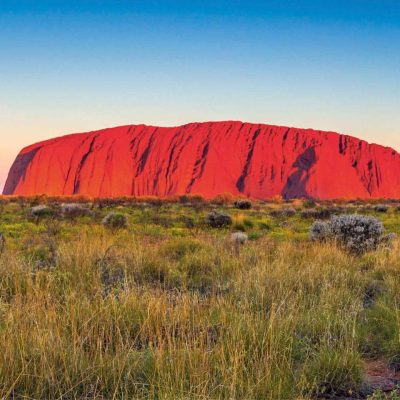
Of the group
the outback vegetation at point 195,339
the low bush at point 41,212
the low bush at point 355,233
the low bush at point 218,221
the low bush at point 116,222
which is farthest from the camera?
the low bush at point 41,212

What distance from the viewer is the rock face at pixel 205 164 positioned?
83125 millimetres

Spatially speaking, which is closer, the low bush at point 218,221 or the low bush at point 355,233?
the low bush at point 355,233

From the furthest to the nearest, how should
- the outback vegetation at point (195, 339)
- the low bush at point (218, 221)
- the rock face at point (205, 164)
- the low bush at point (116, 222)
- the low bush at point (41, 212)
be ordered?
the rock face at point (205, 164), the low bush at point (41, 212), the low bush at point (218, 221), the low bush at point (116, 222), the outback vegetation at point (195, 339)

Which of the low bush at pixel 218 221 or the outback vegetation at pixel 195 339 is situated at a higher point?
the outback vegetation at pixel 195 339

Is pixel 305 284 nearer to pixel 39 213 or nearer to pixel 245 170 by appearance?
pixel 39 213

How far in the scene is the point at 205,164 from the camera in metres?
84.7

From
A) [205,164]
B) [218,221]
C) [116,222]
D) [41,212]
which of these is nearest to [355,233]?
[218,221]

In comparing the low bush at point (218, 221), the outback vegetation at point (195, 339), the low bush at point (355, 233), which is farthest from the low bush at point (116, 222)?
the outback vegetation at point (195, 339)

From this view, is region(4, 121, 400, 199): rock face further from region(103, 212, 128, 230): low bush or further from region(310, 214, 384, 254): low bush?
Answer: region(310, 214, 384, 254): low bush

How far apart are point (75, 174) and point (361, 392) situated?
8824cm

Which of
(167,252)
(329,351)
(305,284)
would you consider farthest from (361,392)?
(167,252)

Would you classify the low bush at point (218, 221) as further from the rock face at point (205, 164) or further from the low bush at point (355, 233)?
the rock face at point (205, 164)

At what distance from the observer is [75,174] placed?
8775 centimetres

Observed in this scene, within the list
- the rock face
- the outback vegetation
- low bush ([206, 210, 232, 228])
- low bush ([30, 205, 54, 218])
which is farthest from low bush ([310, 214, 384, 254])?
the rock face
